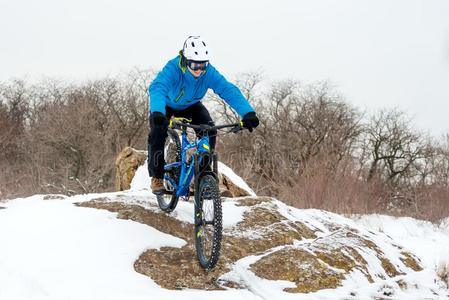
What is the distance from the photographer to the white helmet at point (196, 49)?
4.98 meters

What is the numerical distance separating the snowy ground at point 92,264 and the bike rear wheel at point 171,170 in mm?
172

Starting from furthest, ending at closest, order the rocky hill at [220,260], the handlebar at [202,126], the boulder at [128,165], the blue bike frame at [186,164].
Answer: the boulder at [128,165] < the blue bike frame at [186,164] < the handlebar at [202,126] < the rocky hill at [220,260]

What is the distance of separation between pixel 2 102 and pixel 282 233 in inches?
1981

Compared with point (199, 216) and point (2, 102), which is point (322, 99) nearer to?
point (2, 102)

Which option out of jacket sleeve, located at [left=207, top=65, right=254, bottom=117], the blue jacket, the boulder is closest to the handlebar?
the blue jacket

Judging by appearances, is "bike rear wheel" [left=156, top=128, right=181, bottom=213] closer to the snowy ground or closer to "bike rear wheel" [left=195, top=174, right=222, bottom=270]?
the snowy ground

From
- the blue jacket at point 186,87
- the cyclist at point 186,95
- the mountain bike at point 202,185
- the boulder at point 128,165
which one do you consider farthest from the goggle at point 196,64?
the boulder at point 128,165

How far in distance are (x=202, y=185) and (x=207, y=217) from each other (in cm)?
30

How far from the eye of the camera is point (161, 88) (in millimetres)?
5145

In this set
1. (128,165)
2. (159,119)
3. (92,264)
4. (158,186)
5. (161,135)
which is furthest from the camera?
(128,165)

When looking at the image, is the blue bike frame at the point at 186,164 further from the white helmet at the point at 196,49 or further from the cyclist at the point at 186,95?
the white helmet at the point at 196,49

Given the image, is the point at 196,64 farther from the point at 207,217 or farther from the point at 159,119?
the point at 207,217

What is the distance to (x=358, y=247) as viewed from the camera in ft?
18.8

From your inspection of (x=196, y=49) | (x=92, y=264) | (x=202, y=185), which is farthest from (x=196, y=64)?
(x=92, y=264)
